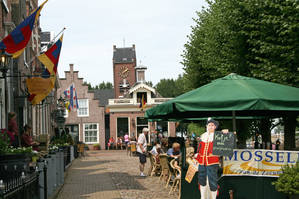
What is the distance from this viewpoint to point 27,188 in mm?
6328

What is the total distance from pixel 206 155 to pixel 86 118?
40950 mm

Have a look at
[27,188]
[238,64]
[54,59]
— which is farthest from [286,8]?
[27,188]

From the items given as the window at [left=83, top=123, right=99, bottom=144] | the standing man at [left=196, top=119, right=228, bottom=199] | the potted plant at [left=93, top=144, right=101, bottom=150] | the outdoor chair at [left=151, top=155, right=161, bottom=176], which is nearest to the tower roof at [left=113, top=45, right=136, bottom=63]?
the window at [left=83, top=123, right=99, bottom=144]

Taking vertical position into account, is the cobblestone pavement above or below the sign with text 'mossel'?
below

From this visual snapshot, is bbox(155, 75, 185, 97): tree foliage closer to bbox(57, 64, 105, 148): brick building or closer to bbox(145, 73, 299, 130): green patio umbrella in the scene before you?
bbox(57, 64, 105, 148): brick building

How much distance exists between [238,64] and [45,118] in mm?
15543

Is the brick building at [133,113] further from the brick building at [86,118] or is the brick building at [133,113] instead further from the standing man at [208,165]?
the standing man at [208,165]

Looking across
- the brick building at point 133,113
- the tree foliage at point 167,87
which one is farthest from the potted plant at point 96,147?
the tree foliage at point 167,87

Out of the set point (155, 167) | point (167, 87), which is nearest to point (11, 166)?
point (155, 167)

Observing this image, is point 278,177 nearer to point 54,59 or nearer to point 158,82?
point 54,59

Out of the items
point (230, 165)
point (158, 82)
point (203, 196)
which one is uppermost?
point (158, 82)

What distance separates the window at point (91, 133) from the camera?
47.5m

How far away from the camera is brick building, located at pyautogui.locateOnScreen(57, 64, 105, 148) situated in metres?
47.7

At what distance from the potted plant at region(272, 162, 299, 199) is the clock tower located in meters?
52.3
